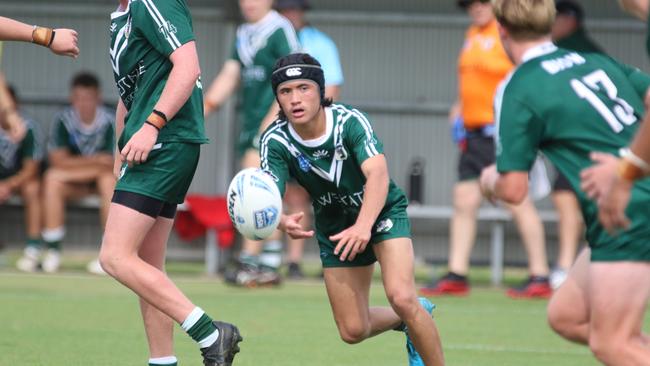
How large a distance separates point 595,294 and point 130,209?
246cm

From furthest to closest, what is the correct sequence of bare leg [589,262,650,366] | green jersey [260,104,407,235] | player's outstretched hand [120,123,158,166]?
1. green jersey [260,104,407,235]
2. player's outstretched hand [120,123,158,166]
3. bare leg [589,262,650,366]

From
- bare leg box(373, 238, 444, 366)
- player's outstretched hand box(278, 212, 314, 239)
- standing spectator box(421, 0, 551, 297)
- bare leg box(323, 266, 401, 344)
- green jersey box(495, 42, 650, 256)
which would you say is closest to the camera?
green jersey box(495, 42, 650, 256)

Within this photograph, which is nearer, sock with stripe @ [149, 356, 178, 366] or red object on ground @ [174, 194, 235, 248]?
sock with stripe @ [149, 356, 178, 366]

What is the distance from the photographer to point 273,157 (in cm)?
695

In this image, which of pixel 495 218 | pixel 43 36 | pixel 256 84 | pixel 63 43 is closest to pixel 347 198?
pixel 63 43

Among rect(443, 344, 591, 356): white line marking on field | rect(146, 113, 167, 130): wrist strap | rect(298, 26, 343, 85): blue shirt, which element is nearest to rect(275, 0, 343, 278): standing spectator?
rect(298, 26, 343, 85): blue shirt

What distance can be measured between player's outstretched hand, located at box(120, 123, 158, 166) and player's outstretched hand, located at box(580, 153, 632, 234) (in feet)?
7.86

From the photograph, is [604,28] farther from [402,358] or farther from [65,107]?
[402,358]

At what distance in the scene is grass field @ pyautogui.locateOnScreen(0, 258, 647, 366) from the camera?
26.2ft

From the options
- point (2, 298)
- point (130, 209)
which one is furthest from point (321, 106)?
point (2, 298)

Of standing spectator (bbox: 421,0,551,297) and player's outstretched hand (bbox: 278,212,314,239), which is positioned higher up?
player's outstretched hand (bbox: 278,212,314,239)

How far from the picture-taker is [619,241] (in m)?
5.14

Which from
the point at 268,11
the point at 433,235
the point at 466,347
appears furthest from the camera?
the point at 433,235

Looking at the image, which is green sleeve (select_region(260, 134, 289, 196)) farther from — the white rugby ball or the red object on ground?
the red object on ground
